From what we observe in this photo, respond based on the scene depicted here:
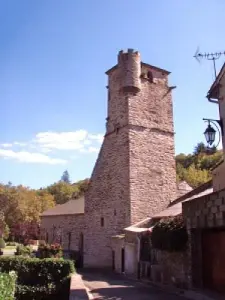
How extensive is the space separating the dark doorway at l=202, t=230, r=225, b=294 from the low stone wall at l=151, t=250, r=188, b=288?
79cm

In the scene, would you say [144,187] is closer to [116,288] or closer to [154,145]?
Answer: [154,145]

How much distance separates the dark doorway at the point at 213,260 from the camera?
12141mm

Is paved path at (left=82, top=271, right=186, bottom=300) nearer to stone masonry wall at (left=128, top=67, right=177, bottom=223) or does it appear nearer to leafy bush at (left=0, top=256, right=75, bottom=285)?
leafy bush at (left=0, top=256, right=75, bottom=285)

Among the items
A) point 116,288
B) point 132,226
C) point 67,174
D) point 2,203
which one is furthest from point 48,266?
point 67,174

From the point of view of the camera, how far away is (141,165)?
25.3m

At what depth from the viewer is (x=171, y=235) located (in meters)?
13.9

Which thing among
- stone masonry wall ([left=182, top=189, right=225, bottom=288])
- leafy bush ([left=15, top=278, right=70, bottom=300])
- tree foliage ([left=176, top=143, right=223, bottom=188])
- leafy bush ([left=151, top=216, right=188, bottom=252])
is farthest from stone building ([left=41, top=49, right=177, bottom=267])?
tree foliage ([left=176, top=143, right=223, bottom=188])

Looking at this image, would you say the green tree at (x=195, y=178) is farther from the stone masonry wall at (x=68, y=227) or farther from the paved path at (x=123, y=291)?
the paved path at (x=123, y=291)

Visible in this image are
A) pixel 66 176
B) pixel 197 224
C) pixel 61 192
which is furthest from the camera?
pixel 66 176

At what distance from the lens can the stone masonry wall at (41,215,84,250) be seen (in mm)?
32656

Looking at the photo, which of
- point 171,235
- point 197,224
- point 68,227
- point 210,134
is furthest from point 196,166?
point 210,134

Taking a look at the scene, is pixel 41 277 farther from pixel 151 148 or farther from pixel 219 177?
pixel 151 148

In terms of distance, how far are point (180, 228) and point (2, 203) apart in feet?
133

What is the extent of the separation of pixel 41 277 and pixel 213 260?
796 cm
